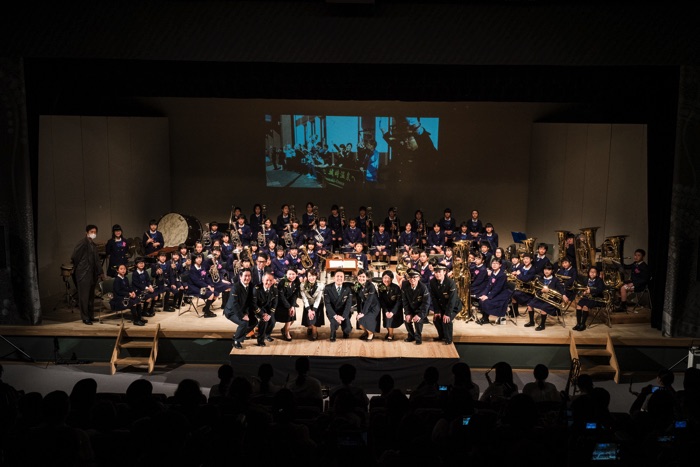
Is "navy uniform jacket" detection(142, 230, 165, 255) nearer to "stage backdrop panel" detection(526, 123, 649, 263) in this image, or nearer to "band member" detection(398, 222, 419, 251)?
"band member" detection(398, 222, 419, 251)

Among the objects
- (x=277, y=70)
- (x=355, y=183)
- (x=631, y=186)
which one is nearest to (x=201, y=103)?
(x=355, y=183)

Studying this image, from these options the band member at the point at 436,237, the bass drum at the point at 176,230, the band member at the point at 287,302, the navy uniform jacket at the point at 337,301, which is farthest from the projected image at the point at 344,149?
the navy uniform jacket at the point at 337,301

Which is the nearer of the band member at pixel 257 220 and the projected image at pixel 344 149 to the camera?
the band member at pixel 257 220

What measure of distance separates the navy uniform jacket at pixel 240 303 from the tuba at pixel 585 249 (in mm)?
6087

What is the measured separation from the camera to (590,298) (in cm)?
1045

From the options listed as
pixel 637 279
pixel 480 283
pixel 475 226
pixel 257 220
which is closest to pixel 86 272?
pixel 257 220

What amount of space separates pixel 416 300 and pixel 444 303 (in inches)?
16.7

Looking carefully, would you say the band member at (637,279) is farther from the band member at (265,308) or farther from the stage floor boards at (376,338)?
the band member at (265,308)

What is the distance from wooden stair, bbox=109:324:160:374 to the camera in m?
9.66

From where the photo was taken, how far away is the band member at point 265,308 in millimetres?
9594

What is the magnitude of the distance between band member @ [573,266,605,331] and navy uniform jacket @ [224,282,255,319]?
4935 mm

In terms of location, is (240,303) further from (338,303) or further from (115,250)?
(115,250)

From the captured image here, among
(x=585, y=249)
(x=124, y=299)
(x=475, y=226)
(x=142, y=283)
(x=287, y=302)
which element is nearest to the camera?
(x=287, y=302)

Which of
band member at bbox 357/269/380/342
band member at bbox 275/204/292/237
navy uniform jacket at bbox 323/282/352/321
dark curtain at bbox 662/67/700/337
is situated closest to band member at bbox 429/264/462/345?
band member at bbox 357/269/380/342
